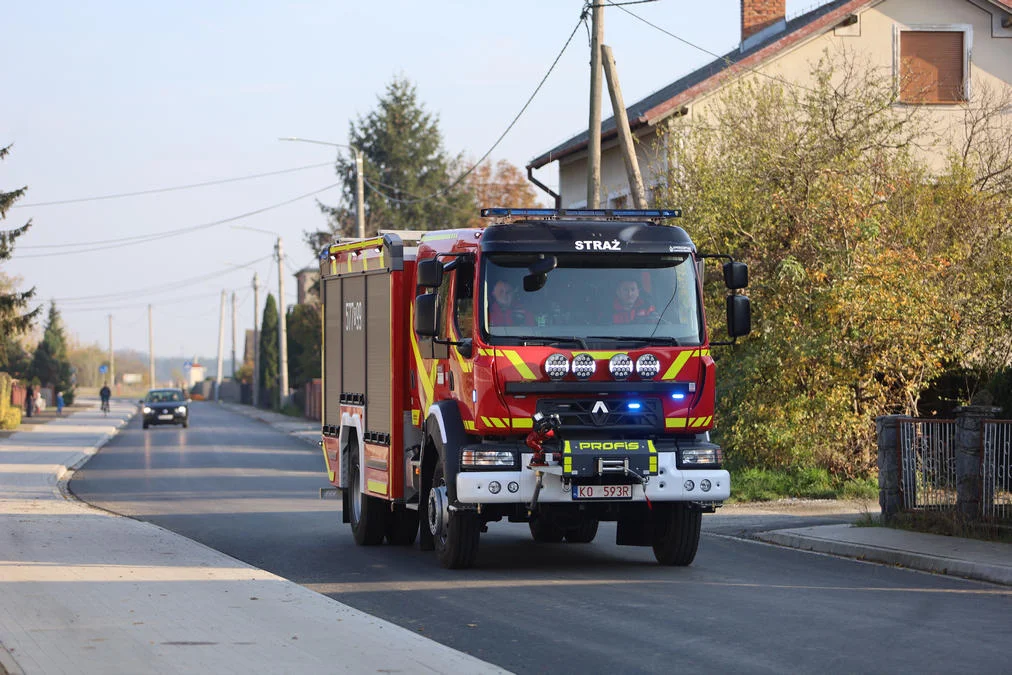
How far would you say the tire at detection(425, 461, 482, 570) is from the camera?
12992mm

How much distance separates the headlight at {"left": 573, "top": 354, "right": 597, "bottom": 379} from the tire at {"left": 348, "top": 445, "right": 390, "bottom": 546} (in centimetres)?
376

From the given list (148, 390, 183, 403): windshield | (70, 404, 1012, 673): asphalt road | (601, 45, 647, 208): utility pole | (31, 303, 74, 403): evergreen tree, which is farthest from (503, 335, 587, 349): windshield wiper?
(31, 303, 74, 403): evergreen tree

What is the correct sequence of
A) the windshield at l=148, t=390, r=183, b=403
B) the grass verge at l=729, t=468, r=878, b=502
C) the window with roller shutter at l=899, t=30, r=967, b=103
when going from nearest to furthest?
the grass verge at l=729, t=468, r=878, b=502
the window with roller shutter at l=899, t=30, r=967, b=103
the windshield at l=148, t=390, r=183, b=403

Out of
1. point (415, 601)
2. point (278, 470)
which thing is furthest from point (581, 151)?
point (415, 601)

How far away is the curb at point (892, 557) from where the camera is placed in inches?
487

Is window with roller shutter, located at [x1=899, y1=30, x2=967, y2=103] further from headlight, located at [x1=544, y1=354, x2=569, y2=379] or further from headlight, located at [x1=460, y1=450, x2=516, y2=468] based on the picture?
headlight, located at [x1=460, y1=450, x2=516, y2=468]

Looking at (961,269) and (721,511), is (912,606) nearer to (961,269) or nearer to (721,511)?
(721,511)

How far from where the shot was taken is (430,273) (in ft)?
42.1

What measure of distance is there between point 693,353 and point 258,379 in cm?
7675

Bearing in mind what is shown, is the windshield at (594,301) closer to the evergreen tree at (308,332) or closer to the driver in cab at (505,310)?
the driver in cab at (505,310)

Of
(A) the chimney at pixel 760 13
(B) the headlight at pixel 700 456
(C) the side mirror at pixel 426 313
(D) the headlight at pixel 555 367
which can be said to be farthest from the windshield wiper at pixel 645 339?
(A) the chimney at pixel 760 13

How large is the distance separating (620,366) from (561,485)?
1.14 m

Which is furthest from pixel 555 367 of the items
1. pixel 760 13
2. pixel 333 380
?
pixel 760 13

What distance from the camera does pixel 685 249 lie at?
1328cm
